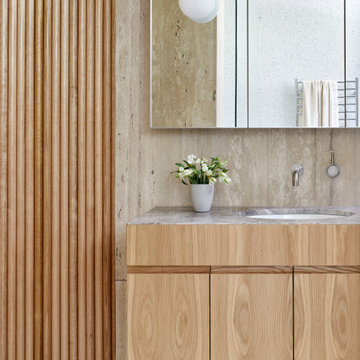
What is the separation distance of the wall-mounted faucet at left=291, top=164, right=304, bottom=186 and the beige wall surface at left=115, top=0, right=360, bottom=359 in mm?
24

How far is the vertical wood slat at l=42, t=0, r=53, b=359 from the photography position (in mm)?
1895

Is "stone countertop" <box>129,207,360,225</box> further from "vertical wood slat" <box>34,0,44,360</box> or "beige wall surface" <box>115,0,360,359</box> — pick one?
"vertical wood slat" <box>34,0,44,360</box>

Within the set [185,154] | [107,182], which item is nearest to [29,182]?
[107,182]

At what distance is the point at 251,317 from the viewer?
1.39 meters

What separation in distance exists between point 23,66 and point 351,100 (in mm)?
1620

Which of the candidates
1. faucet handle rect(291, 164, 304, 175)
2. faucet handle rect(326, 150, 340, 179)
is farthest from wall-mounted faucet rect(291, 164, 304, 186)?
faucet handle rect(326, 150, 340, 179)

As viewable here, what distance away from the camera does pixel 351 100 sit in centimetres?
190

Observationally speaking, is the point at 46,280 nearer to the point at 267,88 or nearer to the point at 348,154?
the point at 267,88

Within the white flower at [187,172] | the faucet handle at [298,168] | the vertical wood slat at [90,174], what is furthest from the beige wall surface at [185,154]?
the white flower at [187,172]

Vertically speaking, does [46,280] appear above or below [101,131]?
below

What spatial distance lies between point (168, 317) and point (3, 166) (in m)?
1.12

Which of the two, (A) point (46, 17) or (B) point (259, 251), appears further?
(A) point (46, 17)

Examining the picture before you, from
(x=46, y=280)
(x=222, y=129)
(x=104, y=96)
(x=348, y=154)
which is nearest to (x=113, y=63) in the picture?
(x=104, y=96)

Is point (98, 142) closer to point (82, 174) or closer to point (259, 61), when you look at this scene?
point (82, 174)
